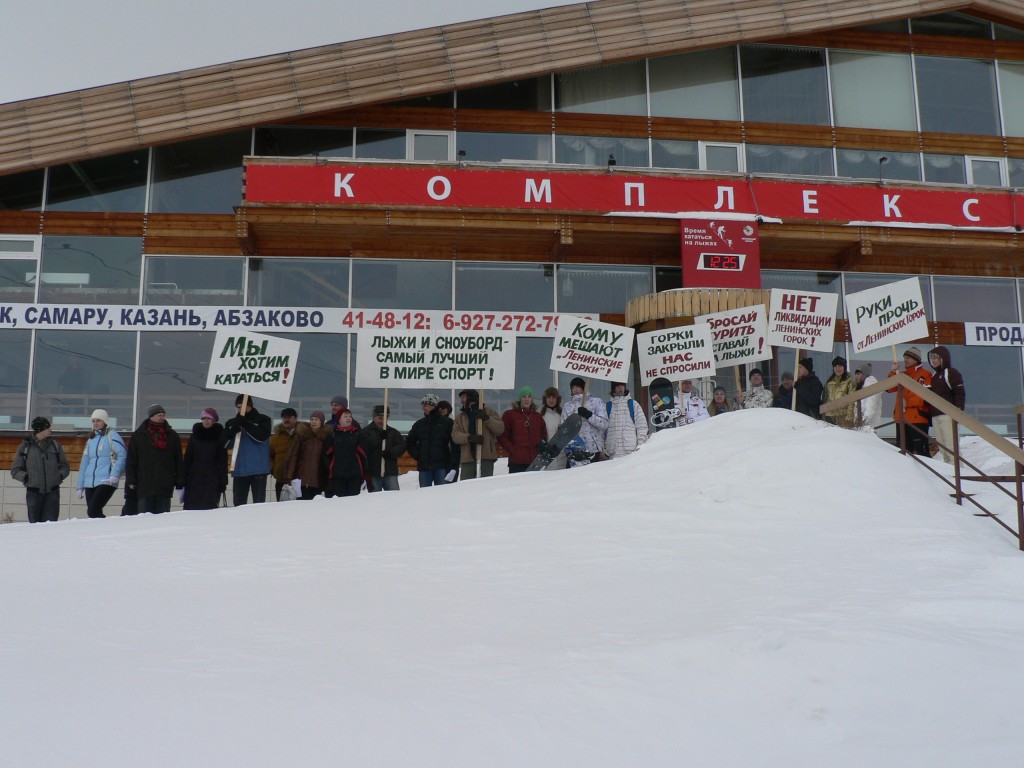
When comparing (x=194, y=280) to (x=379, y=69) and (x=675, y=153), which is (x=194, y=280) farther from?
(x=675, y=153)

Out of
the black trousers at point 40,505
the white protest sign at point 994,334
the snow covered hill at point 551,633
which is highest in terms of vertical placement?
the white protest sign at point 994,334

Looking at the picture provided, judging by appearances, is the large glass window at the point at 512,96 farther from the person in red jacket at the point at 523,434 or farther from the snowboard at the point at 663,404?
the person in red jacket at the point at 523,434

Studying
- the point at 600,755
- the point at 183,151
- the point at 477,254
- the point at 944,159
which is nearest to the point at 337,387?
the point at 477,254

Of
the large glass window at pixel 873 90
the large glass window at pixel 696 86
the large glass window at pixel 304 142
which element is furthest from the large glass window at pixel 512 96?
the large glass window at pixel 873 90

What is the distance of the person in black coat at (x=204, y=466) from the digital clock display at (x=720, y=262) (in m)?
8.81

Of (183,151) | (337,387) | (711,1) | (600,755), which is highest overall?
(711,1)

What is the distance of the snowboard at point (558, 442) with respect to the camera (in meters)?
11.9

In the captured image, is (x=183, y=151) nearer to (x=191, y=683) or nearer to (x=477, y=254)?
(x=477, y=254)

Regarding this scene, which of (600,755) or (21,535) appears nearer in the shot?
(600,755)

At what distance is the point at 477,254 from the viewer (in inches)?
664

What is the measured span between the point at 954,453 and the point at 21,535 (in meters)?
8.14

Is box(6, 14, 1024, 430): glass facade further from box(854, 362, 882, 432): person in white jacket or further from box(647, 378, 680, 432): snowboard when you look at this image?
box(647, 378, 680, 432): snowboard

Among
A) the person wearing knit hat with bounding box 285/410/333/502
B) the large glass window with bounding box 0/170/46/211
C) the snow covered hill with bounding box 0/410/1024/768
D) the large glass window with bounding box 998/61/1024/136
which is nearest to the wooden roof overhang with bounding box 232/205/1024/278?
the large glass window with bounding box 0/170/46/211

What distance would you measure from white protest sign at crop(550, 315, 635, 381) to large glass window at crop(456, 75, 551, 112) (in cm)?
612
